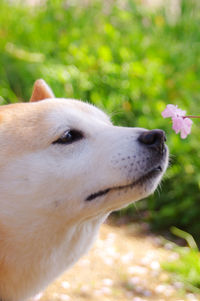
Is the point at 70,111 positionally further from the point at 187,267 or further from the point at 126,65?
the point at 126,65

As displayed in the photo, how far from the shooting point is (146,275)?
3719mm

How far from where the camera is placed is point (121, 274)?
371cm

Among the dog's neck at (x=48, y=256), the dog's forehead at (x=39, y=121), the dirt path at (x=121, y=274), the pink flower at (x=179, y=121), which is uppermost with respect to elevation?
the pink flower at (x=179, y=121)

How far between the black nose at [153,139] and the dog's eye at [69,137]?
0.32 metres

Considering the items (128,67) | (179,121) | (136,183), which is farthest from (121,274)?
(128,67)

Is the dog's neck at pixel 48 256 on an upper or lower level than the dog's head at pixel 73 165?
lower

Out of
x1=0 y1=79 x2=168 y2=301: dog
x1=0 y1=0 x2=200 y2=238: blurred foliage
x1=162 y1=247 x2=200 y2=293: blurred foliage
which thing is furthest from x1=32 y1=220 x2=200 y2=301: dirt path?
x1=0 y1=79 x2=168 y2=301: dog

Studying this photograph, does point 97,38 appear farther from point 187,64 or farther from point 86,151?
point 86,151

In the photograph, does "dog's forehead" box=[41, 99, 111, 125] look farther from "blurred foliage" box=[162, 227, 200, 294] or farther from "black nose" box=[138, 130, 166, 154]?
"blurred foliage" box=[162, 227, 200, 294]

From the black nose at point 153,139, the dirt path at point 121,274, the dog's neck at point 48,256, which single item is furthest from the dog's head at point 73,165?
the dirt path at point 121,274

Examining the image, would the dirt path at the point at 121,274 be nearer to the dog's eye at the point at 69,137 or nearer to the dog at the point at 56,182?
the dog at the point at 56,182

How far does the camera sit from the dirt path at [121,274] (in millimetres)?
3361

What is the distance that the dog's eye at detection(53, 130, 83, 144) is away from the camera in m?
2.28

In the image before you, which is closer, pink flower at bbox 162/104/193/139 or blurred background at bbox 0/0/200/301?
pink flower at bbox 162/104/193/139
